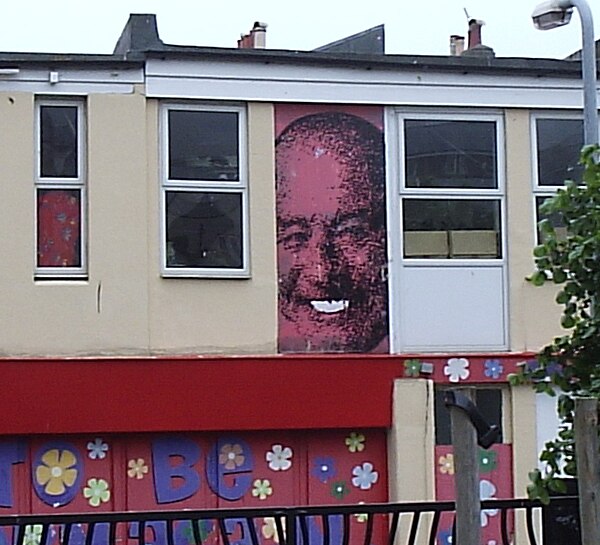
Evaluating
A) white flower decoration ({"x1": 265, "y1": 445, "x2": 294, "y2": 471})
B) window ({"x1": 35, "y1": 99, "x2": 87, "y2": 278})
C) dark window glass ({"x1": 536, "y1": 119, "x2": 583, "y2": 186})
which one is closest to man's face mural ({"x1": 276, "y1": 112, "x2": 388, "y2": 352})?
white flower decoration ({"x1": 265, "y1": 445, "x2": 294, "y2": 471})

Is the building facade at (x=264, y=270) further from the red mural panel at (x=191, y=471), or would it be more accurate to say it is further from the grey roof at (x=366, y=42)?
the grey roof at (x=366, y=42)

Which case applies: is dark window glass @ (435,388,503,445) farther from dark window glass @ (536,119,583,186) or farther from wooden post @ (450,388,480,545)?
wooden post @ (450,388,480,545)

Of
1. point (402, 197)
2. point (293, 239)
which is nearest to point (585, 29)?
point (402, 197)

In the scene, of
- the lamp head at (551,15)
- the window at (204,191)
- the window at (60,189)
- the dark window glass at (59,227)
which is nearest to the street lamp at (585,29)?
the lamp head at (551,15)

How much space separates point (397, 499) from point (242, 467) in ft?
5.58

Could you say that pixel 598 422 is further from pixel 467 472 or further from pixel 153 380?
pixel 153 380

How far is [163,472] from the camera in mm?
14477

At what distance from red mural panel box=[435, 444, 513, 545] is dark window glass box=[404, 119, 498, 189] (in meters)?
2.93

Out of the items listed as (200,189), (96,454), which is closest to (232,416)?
(96,454)

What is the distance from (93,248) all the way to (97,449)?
2092mm

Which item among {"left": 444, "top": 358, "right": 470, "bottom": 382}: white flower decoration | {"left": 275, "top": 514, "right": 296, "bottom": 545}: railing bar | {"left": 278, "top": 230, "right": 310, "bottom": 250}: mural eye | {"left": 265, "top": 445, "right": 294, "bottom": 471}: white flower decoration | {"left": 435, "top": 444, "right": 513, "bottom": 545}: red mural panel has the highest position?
{"left": 278, "top": 230, "right": 310, "bottom": 250}: mural eye

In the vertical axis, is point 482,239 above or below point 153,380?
above

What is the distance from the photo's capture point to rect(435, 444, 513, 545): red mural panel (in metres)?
15.0

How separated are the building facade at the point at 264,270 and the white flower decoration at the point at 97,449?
0.04 m
